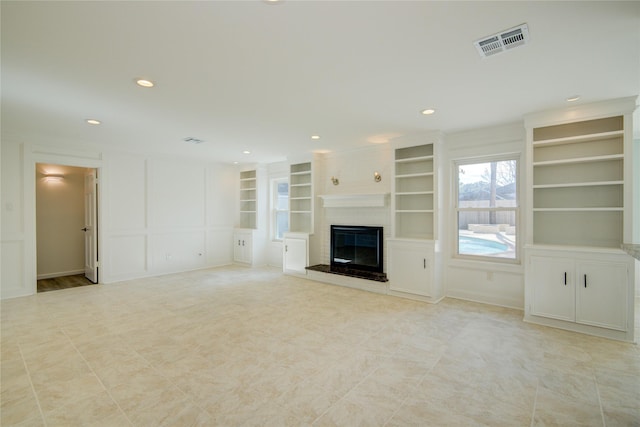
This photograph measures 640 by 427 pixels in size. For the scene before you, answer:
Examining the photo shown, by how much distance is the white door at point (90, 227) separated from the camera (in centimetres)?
568

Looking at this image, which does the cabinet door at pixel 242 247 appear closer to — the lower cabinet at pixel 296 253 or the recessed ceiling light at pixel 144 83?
the lower cabinet at pixel 296 253

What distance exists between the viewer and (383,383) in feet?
7.70

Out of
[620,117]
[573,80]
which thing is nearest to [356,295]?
[573,80]

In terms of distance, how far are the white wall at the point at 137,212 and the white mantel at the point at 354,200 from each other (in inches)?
122

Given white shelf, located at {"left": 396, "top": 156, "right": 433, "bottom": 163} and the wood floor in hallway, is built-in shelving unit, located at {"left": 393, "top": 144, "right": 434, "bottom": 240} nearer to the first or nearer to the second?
white shelf, located at {"left": 396, "top": 156, "right": 433, "bottom": 163}

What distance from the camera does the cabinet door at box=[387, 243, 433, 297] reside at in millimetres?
4516

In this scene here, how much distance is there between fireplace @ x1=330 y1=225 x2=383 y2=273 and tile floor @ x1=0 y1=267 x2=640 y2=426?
125 centimetres

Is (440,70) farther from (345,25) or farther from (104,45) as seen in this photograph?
(104,45)

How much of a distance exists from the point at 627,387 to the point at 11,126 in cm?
766

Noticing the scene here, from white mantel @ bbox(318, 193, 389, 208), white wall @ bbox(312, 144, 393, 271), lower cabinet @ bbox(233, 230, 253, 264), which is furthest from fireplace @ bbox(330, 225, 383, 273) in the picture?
lower cabinet @ bbox(233, 230, 253, 264)

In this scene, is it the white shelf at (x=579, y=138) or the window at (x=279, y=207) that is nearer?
the white shelf at (x=579, y=138)

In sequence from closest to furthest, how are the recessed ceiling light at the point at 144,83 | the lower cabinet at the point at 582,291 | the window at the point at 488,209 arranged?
the recessed ceiling light at the point at 144,83 → the lower cabinet at the point at 582,291 → the window at the point at 488,209

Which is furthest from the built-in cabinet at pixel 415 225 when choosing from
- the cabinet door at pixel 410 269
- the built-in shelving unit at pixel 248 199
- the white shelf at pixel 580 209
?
the built-in shelving unit at pixel 248 199

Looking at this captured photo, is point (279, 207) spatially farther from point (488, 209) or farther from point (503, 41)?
point (503, 41)
